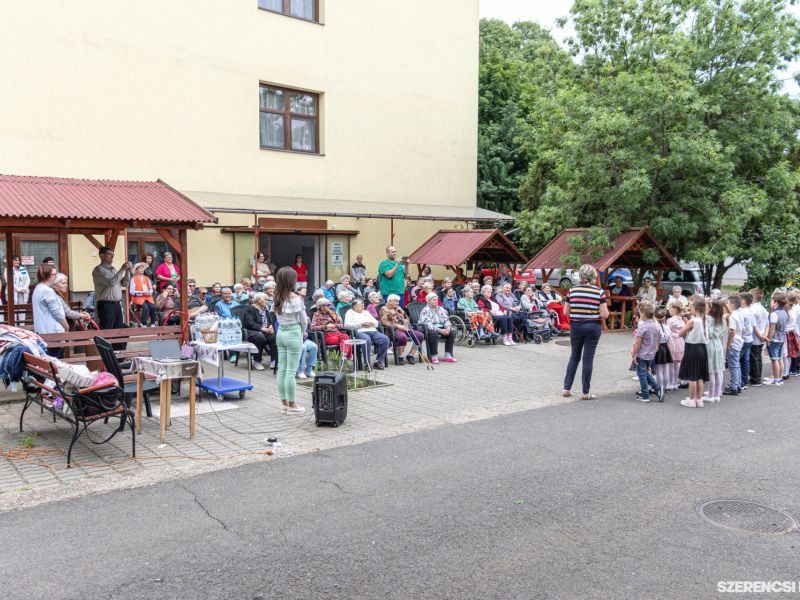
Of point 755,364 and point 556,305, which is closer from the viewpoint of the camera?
point 755,364

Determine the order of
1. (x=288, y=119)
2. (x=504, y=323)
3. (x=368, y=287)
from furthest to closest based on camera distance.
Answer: (x=288, y=119)
(x=368, y=287)
(x=504, y=323)

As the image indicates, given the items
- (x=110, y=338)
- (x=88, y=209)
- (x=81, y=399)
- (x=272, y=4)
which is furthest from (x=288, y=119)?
(x=81, y=399)

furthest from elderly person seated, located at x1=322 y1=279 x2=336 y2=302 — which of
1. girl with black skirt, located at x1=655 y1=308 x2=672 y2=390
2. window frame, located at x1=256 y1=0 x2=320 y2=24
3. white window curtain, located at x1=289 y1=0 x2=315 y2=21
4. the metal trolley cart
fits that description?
white window curtain, located at x1=289 y1=0 x2=315 y2=21

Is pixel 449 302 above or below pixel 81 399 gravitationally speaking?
above

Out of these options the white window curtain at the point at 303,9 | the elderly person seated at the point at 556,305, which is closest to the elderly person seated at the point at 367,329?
the elderly person seated at the point at 556,305

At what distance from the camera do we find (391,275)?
1647cm

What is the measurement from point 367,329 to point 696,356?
5420mm

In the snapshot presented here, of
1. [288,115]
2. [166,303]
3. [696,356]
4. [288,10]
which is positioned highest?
[288,10]

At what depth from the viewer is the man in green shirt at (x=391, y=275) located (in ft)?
53.9

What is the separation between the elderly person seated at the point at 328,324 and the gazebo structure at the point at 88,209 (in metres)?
2.72

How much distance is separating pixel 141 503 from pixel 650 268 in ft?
52.6

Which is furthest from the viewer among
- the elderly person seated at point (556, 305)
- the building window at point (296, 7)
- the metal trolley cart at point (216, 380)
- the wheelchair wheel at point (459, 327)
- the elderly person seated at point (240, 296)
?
the building window at point (296, 7)

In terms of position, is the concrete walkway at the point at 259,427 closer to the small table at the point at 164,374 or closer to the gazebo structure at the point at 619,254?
the small table at the point at 164,374

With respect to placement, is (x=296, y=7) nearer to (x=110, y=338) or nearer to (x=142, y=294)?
(x=142, y=294)
